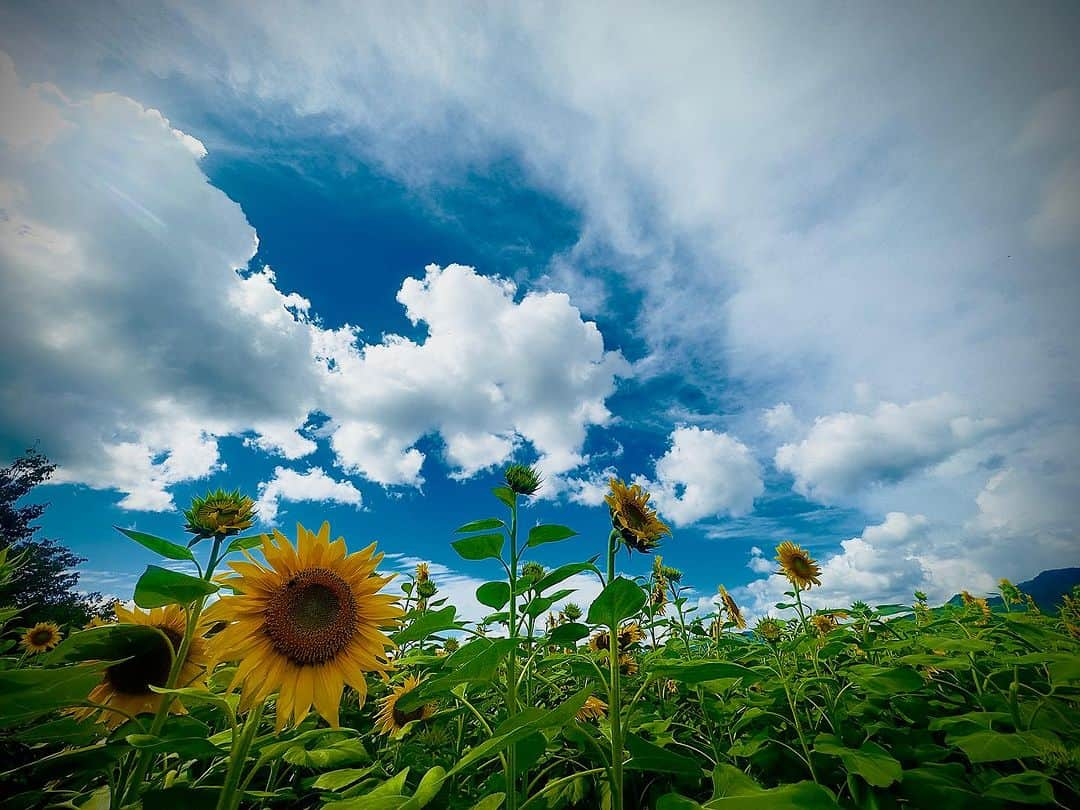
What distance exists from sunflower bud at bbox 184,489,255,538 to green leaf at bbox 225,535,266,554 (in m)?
0.18

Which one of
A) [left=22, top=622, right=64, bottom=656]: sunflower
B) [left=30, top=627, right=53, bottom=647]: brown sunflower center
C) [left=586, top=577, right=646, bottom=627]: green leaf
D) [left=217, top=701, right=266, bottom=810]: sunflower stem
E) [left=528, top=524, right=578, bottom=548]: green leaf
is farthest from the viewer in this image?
[left=30, top=627, right=53, bottom=647]: brown sunflower center

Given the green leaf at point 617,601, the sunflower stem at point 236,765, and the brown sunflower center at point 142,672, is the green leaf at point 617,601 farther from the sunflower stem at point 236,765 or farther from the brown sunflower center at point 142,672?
the brown sunflower center at point 142,672

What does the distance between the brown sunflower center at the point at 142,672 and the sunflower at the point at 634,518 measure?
1833 mm

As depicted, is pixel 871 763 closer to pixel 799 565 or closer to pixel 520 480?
pixel 520 480

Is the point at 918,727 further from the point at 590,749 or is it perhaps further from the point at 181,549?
the point at 181,549

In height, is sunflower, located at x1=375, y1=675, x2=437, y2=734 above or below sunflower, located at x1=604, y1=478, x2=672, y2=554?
below

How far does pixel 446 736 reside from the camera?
2.57 metres

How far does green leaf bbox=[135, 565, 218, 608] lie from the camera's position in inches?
50.1

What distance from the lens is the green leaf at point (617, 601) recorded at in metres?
1.38

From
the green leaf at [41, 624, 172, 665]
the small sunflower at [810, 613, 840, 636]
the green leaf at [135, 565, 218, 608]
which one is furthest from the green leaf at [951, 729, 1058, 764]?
the small sunflower at [810, 613, 840, 636]

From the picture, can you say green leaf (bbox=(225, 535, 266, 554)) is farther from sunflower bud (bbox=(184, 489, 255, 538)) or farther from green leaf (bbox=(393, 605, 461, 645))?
green leaf (bbox=(393, 605, 461, 645))

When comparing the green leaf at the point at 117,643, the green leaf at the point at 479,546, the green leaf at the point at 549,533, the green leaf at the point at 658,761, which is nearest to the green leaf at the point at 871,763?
the green leaf at the point at 658,761

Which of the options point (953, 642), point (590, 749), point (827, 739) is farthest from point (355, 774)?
point (953, 642)

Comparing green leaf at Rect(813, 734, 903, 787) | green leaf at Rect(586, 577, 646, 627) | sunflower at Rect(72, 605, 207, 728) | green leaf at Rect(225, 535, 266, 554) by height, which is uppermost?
green leaf at Rect(225, 535, 266, 554)
